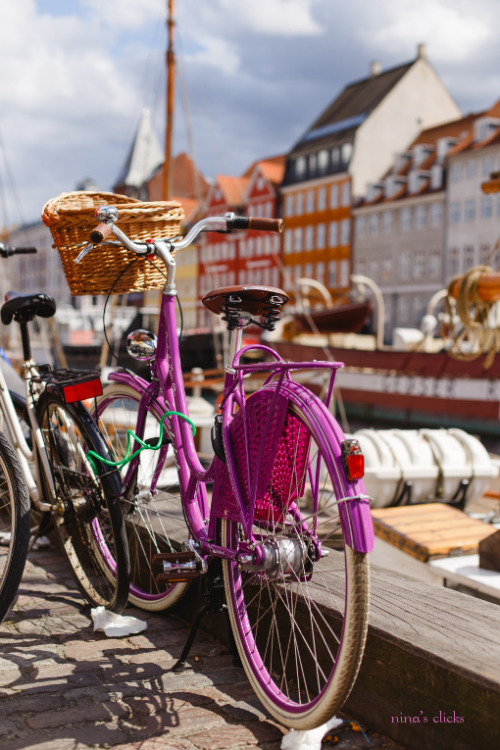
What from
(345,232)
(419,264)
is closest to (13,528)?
(419,264)

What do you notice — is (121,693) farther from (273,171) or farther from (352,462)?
(273,171)

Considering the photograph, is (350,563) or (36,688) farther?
(36,688)

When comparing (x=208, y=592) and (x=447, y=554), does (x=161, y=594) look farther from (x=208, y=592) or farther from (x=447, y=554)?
(x=447, y=554)

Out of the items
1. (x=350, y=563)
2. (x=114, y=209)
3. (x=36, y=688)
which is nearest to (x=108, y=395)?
(x=114, y=209)

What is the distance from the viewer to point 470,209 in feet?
146

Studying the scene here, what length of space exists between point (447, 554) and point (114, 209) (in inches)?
121

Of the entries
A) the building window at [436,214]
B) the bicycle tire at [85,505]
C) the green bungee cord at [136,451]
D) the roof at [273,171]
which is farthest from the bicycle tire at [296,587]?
the roof at [273,171]

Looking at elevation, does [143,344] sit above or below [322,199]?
below

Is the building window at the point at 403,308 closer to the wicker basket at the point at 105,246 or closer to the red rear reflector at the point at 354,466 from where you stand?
the wicker basket at the point at 105,246

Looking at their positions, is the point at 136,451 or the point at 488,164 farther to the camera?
the point at 488,164

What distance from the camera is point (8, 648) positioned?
2.90 metres

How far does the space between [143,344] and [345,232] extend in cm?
5164

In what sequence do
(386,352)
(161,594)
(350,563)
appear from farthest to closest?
1. (386,352)
2. (161,594)
3. (350,563)

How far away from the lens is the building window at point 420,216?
156ft
